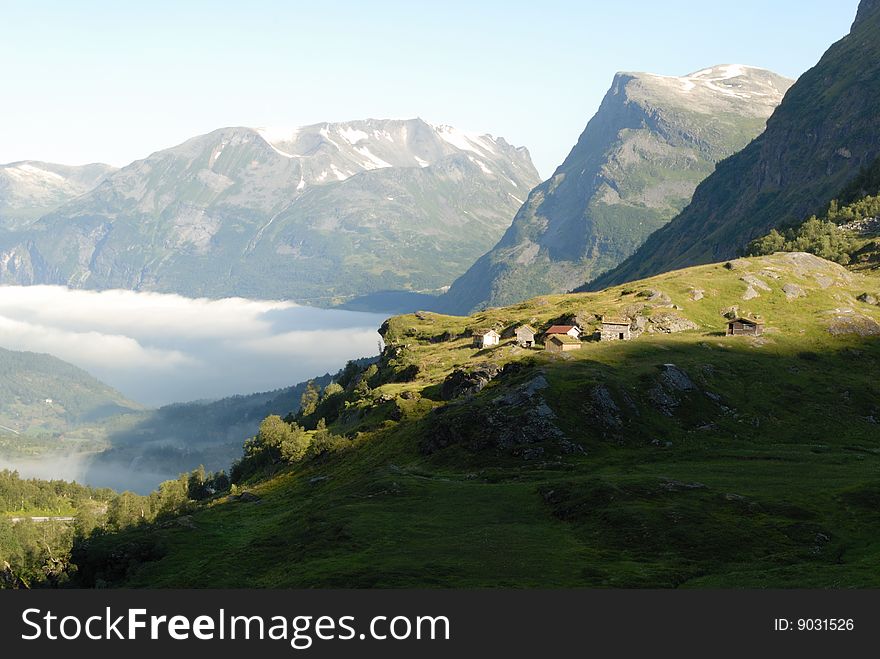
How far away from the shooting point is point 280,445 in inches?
7810

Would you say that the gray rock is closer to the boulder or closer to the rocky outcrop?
the rocky outcrop

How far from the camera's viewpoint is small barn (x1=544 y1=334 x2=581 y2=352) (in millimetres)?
193750

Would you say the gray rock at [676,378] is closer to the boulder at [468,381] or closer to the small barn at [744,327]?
the boulder at [468,381]

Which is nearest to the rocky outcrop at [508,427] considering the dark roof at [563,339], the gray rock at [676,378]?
the gray rock at [676,378]

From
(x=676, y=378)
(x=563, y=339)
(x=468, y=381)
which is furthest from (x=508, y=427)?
(x=563, y=339)

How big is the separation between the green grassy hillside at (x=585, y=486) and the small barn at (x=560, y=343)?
7320 millimetres

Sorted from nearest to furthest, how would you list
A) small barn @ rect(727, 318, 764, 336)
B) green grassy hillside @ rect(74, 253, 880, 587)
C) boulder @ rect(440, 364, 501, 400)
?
green grassy hillside @ rect(74, 253, 880, 587)
boulder @ rect(440, 364, 501, 400)
small barn @ rect(727, 318, 764, 336)

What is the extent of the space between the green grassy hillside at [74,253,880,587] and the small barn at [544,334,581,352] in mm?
7320

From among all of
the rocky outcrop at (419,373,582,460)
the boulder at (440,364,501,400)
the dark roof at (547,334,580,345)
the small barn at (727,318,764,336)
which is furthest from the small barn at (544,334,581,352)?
the rocky outcrop at (419,373,582,460)

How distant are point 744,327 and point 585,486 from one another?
4019 inches

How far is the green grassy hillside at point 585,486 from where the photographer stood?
82312 millimetres

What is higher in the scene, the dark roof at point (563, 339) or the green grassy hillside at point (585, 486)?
the dark roof at point (563, 339)

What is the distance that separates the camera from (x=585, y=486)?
104750mm

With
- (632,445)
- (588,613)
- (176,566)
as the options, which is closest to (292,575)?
(176,566)
